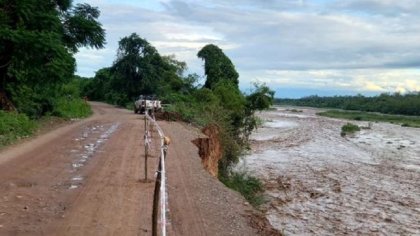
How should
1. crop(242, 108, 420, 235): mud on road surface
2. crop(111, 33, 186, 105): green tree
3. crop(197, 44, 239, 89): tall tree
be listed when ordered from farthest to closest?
crop(111, 33, 186, 105): green tree → crop(197, 44, 239, 89): tall tree → crop(242, 108, 420, 235): mud on road surface

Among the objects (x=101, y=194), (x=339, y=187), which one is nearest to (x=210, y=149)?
(x=339, y=187)

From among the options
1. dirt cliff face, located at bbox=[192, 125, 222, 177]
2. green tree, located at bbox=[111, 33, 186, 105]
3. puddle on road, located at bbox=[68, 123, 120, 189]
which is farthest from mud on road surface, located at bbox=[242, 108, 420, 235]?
green tree, located at bbox=[111, 33, 186, 105]

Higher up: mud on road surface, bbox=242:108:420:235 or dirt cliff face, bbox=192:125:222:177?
dirt cliff face, bbox=192:125:222:177

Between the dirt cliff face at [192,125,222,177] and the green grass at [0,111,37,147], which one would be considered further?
the dirt cliff face at [192,125,222,177]

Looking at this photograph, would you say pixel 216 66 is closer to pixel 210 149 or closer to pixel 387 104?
pixel 210 149

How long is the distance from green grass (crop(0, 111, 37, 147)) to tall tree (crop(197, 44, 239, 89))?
92.0 feet

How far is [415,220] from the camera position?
19094 mm

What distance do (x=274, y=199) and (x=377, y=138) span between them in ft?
132

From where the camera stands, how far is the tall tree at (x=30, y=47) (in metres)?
22.1

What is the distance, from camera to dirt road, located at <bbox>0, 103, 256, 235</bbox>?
897cm

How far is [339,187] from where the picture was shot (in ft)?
82.0

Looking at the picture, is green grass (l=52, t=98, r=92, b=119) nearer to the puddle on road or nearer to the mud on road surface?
the puddle on road

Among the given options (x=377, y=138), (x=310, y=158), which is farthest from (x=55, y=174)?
(x=377, y=138)

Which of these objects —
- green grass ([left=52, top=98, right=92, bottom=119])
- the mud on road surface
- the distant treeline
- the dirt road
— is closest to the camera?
the dirt road
